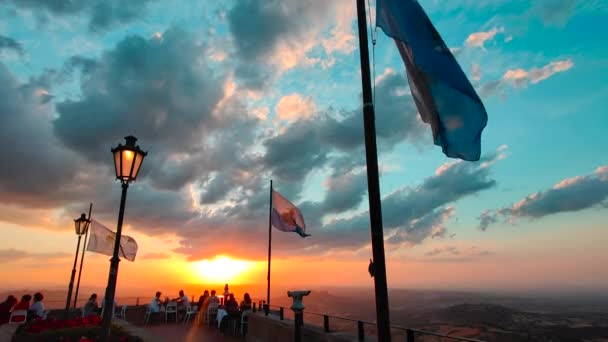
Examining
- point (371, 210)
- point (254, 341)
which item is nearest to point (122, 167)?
point (371, 210)

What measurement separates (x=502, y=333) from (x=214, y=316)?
139m

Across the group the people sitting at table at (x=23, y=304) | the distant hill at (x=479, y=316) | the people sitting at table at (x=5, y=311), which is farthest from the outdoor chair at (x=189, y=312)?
the distant hill at (x=479, y=316)

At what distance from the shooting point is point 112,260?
24.6 ft

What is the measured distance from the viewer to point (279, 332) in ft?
43.7

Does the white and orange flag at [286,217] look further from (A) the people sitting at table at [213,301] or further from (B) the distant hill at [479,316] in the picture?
(B) the distant hill at [479,316]

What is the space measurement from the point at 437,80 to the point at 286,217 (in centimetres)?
1461

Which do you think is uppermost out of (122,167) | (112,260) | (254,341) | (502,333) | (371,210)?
(122,167)

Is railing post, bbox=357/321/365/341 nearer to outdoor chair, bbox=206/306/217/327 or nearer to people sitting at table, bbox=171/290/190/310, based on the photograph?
outdoor chair, bbox=206/306/217/327

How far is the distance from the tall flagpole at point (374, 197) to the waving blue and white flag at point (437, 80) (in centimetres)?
58

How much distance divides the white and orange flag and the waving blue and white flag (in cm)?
1403

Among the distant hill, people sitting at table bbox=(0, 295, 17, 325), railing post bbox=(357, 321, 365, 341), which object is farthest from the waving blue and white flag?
the distant hill

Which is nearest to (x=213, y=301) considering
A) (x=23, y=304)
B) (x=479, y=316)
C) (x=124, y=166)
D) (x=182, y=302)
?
(x=182, y=302)

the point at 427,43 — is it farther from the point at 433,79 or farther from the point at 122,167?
the point at 122,167

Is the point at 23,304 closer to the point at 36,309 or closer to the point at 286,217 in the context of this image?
the point at 36,309
